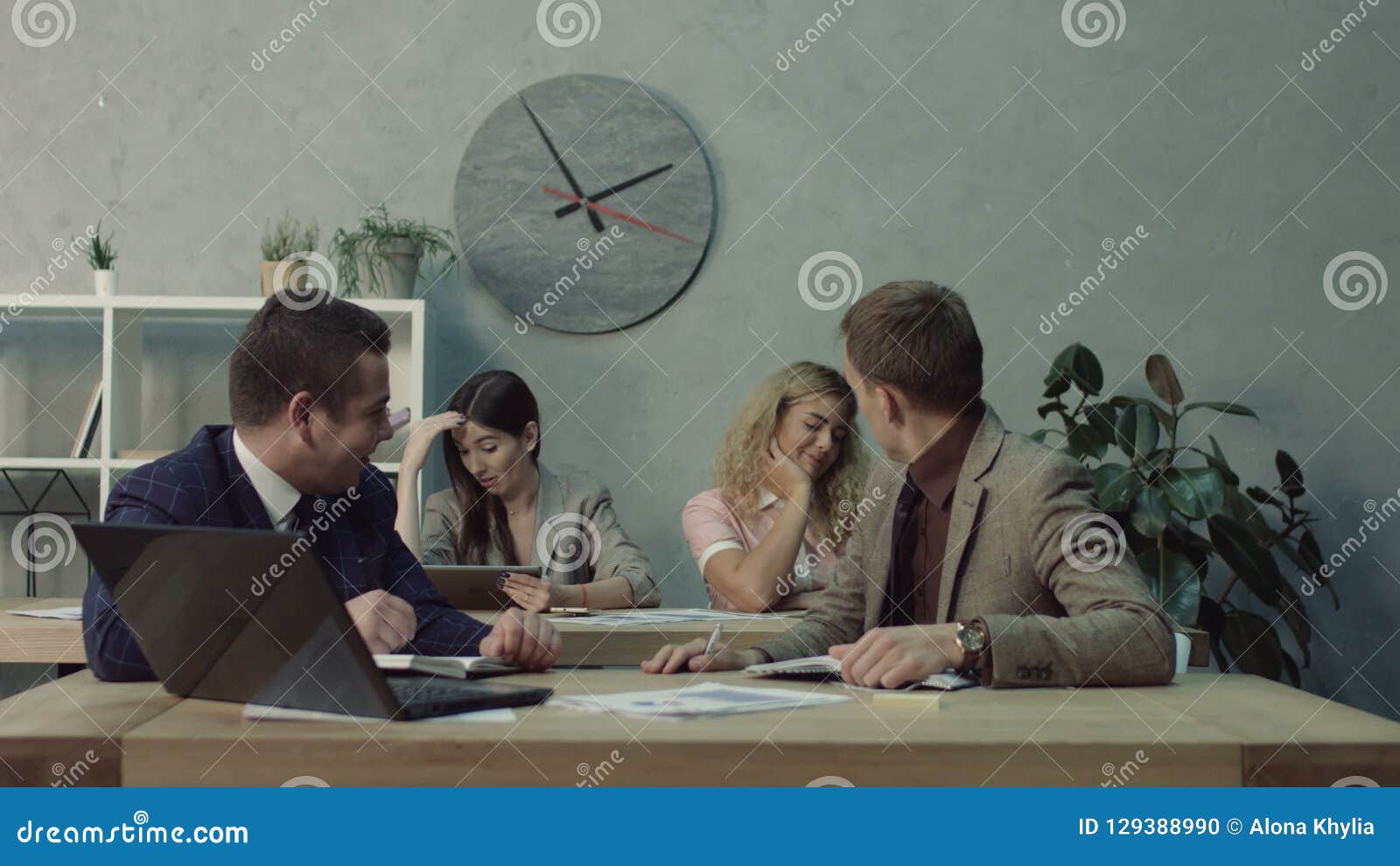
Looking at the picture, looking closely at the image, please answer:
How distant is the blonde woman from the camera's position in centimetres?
347

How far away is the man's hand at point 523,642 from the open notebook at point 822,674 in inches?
10.7

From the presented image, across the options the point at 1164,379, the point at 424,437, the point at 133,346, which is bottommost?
the point at 133,346

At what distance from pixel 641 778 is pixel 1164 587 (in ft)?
9.26

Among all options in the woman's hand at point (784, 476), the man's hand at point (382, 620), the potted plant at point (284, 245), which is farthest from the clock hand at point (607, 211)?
the man's hand at point (382, 620)

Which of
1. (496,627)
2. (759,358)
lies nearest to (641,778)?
(496,627)

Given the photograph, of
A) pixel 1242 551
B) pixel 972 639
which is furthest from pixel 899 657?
pixel 1242 551

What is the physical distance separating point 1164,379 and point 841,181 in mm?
1195

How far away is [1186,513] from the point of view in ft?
11.5

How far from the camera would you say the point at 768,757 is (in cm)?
107

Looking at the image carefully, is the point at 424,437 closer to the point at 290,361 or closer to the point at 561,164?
the point at 561,164

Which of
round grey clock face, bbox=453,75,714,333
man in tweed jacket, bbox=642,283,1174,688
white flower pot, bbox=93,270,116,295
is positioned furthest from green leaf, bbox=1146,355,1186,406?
white flower pot, bbox=93,270,116,295

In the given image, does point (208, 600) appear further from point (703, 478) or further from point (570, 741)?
point (703, 478)

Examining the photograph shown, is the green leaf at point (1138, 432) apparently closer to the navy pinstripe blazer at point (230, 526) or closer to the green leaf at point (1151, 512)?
the green leaf at point (1151, 512)

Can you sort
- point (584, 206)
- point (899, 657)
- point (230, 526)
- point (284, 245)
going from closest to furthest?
point (899, 657) → point (230, 526) → point (284, 245) → point (584, 206)
